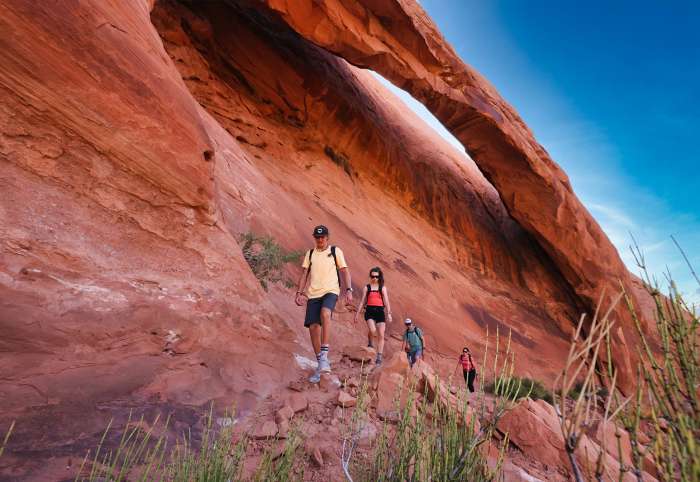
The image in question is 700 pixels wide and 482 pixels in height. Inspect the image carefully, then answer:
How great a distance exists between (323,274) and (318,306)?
1.14 feet

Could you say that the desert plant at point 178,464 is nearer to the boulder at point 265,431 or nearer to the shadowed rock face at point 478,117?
the boulder at point 265,431

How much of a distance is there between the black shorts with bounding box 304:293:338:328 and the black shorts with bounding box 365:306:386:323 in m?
1.84

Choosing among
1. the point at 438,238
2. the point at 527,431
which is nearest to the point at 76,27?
the point at 527,431

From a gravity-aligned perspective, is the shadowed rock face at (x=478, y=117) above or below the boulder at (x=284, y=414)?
above

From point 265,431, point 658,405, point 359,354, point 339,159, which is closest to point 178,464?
point 265,431

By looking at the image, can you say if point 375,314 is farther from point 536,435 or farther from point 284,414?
point 284,414

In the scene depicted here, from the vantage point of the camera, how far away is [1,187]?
10.2 ft

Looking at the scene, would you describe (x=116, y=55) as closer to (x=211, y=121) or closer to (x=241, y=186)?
(x=241, y=186)

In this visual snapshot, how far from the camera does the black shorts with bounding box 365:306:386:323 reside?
5965 mm

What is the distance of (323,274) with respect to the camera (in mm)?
4344

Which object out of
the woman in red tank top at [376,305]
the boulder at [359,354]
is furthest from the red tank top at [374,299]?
the boulder at [359,354]

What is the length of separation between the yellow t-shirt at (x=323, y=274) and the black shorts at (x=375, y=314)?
1.79 metres

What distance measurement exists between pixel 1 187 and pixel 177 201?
143 cm

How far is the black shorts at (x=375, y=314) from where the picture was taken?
5.96 meters
